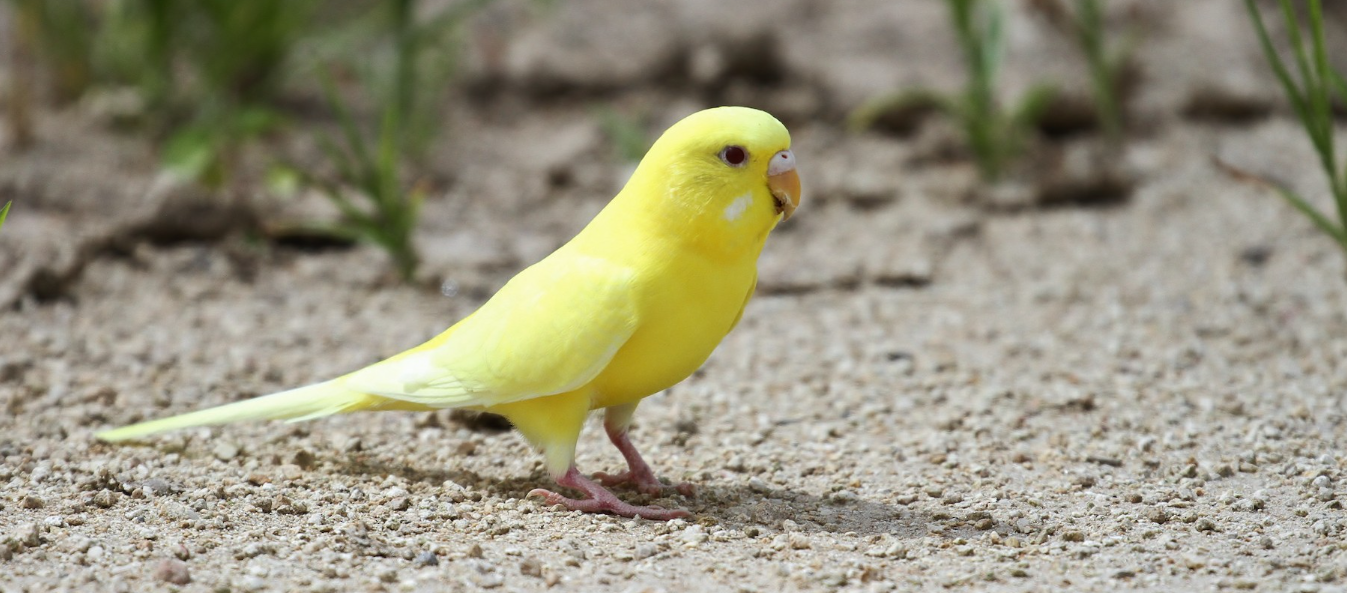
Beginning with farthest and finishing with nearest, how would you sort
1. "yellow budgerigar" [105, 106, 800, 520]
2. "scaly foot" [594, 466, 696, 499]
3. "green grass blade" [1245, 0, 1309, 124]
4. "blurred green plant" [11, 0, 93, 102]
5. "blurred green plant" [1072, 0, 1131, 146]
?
"blurred green plant" [11, 0, 93, 102] < "blurred green plant" [1072, 0, 1131, 146] < "green grass blade" [1245, 0, 1309, 124] < "scaly foot" [594, 466, 696, 499] < "yellow budgerigar" [105, 106, 800, 520]

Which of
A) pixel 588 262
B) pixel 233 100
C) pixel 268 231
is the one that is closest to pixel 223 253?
pixel 268 231

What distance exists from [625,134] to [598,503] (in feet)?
11.9

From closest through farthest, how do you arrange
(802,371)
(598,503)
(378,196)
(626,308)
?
(626,308) < (598,503) < (802,371) < (378,196)

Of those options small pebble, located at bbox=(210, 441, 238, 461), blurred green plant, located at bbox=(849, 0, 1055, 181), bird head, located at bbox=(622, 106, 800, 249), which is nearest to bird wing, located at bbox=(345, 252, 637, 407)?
bird head, located at bbox=(622, 106, 800, 249)

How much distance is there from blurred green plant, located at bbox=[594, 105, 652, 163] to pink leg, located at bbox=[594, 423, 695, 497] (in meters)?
2.68

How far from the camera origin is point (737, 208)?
2867 millimetres

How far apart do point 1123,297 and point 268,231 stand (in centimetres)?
371

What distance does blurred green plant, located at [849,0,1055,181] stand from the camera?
235 inches

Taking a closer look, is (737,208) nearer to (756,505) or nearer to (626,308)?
(626,308)

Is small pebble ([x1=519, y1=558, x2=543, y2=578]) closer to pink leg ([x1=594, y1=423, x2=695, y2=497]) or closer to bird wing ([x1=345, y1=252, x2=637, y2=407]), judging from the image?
bird wing ([x1=345, y1=252, x2=637, y2=407])

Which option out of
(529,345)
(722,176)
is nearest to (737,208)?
(722,176)

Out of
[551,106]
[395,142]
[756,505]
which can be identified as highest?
[551,106]

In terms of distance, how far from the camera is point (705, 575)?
2.63 m

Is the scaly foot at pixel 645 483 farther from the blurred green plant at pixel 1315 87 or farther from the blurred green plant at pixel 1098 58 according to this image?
the blurred green plant at pixel 1098 58
